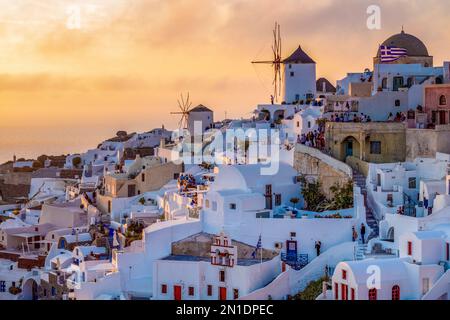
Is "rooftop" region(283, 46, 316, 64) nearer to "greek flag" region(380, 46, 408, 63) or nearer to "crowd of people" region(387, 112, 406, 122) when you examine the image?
"greek flag" region(380, 46, 408, 63)

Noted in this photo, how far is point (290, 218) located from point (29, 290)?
6951mm

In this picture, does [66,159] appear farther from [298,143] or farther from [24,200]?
[298,143]

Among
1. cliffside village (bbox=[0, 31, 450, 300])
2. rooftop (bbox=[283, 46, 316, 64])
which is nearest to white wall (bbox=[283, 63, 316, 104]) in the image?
rooftop (bbox=[283, 46, 316, 64])

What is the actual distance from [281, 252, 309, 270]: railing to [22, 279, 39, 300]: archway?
654 centimetres

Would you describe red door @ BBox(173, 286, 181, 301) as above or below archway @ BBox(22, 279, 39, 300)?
above

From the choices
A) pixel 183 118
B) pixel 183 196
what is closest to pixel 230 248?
pixel 183 196

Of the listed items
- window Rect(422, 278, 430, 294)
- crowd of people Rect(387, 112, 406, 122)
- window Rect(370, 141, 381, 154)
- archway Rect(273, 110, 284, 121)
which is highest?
archway Rect(273, 110, 284, 121)

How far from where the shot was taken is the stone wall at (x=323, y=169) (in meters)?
21.4

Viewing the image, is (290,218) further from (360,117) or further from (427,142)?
(360,117)

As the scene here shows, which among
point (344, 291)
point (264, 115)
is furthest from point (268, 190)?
point (264, 115)

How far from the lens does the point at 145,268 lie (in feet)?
65.9

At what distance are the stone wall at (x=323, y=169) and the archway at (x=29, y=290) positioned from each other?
252 inches

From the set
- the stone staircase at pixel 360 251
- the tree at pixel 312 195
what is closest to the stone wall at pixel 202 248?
the stone staircase at pixel 360 251

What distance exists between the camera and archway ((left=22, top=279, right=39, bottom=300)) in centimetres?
2347
